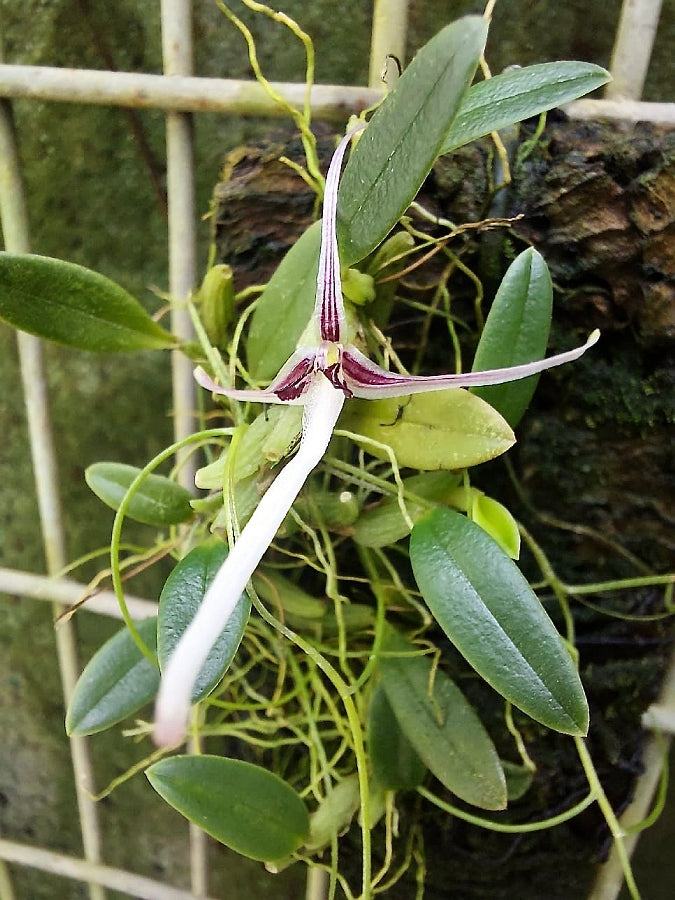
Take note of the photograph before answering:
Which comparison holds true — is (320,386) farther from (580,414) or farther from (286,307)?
(580,414)

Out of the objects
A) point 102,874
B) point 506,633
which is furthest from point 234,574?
point 102,874

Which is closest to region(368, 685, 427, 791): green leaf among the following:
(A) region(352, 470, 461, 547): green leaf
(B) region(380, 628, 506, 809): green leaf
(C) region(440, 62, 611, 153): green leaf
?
(B) region(380, 628, 506, 809): green leaf

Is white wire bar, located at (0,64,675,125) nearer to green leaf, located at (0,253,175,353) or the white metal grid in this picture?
the white metal grid

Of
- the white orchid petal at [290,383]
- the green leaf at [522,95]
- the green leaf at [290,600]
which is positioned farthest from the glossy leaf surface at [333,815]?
the green leaf at [522,95]

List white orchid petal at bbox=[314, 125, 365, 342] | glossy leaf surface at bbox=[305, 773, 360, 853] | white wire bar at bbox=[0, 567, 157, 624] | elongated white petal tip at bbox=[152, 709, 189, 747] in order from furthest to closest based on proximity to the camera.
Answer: white wire bar at bbox=[0, 567, 157, 624] < glossy leaf surface at bbox=[305, 773, 360, 853] < white orchid petal at bbox=[314, 125, 365, 342] < elongated white petal tip at bbox=[152, 709, 189, 747]

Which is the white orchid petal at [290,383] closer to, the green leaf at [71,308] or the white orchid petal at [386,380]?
the white orchid petal at [386,380]
